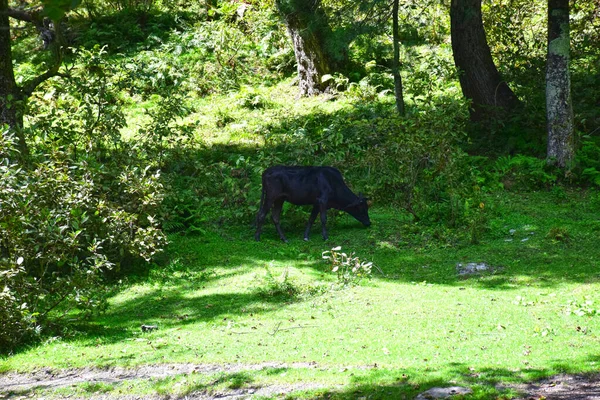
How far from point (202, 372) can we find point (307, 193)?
23.5 feet

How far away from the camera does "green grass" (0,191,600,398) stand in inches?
319

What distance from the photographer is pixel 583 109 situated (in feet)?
66.6

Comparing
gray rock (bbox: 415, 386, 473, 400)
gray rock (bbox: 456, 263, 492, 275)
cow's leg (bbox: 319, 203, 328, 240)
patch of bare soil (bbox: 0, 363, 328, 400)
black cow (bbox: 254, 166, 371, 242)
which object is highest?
black cow (bbox: 254, 166, 371, 242)

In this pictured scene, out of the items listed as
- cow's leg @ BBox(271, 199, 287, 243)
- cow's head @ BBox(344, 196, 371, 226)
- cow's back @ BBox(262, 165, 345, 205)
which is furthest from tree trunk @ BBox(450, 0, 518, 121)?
cow's leg @ BBox(271, 199, 287, 243)

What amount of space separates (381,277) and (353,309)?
6.16 ft

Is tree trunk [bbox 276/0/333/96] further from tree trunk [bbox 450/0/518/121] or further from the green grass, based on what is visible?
the green grass

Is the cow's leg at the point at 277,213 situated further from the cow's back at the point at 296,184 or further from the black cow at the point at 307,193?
the cow's back at the point at 296,184

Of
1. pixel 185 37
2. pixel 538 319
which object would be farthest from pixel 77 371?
pixel 185 37

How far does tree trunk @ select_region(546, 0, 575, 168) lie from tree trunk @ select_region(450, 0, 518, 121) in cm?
263

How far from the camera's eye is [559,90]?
17.5m

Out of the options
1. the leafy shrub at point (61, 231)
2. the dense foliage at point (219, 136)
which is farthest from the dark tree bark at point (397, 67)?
the leafy shrub at point (61, 231)

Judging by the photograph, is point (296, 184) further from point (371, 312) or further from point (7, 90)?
point (7, 90)

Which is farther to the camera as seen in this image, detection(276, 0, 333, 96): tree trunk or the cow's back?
detection(276, 0, 333, 96): tree trunk

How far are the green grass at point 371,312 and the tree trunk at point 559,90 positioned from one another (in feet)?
8.09
